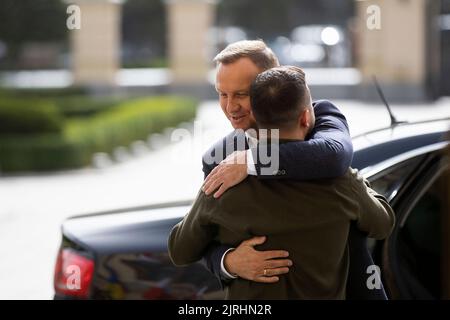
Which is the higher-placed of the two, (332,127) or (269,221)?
(332,127)

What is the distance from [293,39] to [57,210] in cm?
4181

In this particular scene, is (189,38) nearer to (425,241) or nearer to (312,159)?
(425,241)

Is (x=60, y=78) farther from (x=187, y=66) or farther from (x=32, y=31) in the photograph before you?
(x=187, y=66)

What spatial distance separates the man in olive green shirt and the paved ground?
166 inches

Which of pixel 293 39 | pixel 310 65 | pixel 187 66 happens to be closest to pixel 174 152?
pixel 187 66

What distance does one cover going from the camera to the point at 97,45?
1157 inches

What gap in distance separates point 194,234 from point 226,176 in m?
0.17

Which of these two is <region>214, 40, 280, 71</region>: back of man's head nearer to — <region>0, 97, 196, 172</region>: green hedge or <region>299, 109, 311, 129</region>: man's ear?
<region>299, 109, 311, 129</region>: man's ear

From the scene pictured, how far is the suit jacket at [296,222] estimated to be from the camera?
2.13 m

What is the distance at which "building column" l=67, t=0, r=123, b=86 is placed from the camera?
94.5ft

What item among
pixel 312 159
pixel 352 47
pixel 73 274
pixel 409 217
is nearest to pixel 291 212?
pixel 312 159

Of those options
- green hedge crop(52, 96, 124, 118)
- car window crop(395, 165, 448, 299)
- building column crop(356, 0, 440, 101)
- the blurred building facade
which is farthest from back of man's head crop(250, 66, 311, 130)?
building column crop(356, 0, 440, 101)

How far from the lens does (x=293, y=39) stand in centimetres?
5172

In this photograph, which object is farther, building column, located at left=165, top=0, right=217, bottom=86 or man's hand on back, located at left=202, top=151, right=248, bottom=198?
building column, located at left=165, top=0, right=217, bottom=86
